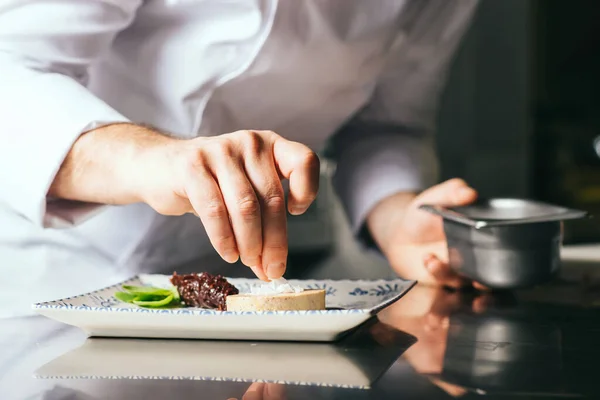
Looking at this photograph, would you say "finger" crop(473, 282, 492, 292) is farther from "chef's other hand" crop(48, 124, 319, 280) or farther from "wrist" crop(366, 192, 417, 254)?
"chef's other hand" crop(48, 124, 319, 280)

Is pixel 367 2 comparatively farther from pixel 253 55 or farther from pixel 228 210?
pixel 228 210

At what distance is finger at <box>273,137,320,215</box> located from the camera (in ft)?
2.52

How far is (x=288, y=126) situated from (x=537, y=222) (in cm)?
58

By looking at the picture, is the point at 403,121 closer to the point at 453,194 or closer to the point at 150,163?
the point at 453,194

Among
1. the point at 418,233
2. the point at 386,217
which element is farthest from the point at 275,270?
the point at 386,217

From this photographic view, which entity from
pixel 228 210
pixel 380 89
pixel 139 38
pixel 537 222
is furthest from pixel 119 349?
pixel 380 89

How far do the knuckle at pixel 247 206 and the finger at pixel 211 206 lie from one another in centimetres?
2

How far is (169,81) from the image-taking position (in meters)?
1.32

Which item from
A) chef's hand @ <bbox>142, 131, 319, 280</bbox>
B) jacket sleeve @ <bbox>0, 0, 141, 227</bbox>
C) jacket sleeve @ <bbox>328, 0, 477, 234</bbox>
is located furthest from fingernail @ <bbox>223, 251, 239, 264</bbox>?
jacket sleeve @ <bbox>328, 0, 477, 234</bbox>

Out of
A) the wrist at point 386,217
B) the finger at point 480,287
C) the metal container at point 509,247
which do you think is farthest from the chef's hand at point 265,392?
the wrist at point 386,217

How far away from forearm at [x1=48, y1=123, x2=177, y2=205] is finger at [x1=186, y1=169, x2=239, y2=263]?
0.11 m

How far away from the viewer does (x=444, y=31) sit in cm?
158

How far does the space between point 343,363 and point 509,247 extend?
1.34 ft

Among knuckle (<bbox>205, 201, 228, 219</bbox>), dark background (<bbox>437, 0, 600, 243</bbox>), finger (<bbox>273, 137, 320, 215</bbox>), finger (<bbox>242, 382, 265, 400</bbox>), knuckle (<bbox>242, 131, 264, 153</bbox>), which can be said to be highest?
knuckle (<bbox>242, 131, 264, 153</bbox>)
